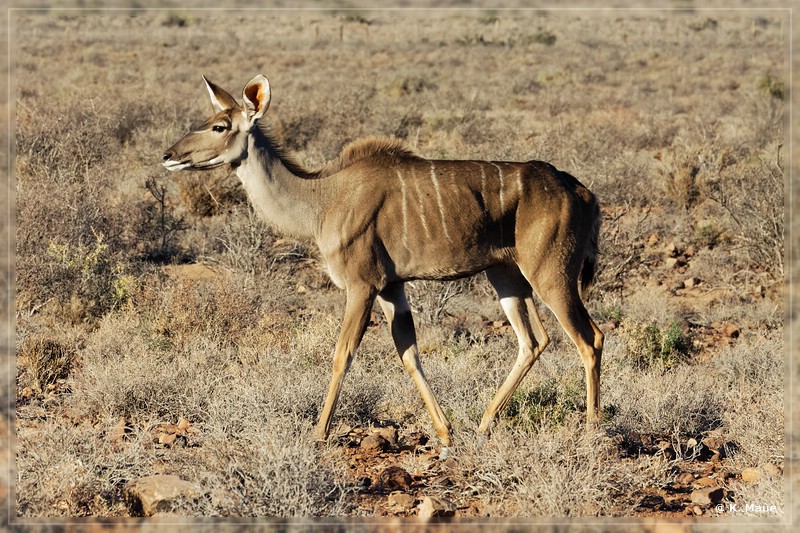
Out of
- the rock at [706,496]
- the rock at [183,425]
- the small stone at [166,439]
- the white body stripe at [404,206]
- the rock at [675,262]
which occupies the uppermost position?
the white body stripe at [404,206]

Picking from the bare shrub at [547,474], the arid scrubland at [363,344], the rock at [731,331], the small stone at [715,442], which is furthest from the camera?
the rock at [731,331]

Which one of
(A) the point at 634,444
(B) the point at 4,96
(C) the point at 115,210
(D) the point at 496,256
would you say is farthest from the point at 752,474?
(B) the point at 4,96

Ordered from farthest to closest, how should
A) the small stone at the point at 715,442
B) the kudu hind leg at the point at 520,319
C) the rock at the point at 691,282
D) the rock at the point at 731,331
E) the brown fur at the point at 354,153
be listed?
the rock at the point at 691,282
the rock at the point at 731,331
the brown fur at the point at 354,153
the kudu hind leg at the point at 520,319
the small stone at the point at 715,442

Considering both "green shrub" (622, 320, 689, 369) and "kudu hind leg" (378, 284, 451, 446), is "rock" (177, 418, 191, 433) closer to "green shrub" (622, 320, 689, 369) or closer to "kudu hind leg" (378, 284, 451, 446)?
"kudu hind leg" (378, 284, 451, 446)

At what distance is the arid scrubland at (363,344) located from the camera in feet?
18.9

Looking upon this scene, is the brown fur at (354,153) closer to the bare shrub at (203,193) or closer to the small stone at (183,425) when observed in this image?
the small stone at (183,425)

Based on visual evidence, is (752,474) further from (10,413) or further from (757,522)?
(10,413)

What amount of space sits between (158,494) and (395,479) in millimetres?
1525

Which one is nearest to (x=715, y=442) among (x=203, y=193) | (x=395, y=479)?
(x=395, y=479)

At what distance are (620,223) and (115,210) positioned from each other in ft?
21.9

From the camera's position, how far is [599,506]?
556 cm

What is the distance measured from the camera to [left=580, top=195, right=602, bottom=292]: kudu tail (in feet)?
24.4

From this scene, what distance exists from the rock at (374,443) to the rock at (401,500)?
1.02 meters

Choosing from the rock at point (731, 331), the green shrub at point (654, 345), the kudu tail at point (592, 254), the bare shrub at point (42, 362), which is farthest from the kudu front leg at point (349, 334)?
the rock at point (731, 331)
